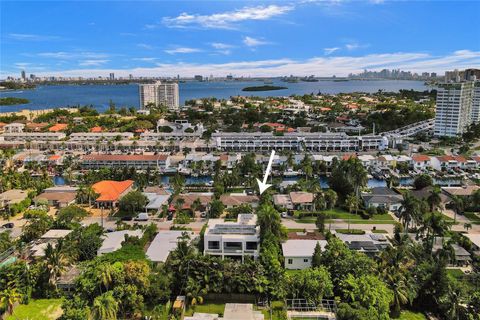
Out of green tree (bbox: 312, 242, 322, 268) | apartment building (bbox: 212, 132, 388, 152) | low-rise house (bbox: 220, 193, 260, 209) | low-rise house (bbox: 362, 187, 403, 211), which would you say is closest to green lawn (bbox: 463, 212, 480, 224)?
low-rise house (bbox: 362, 187, 403, 211)

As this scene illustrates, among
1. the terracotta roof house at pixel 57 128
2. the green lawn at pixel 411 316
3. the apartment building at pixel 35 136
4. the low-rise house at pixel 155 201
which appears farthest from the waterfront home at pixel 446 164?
the terracotta roof house at pixel 57 128

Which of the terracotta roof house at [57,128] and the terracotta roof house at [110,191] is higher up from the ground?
the terracotta roof house at [57,128]

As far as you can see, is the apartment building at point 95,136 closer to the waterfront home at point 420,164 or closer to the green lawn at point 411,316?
the waterfront home at point 420,164

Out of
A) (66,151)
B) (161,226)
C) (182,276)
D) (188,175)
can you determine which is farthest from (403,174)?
(66,151)

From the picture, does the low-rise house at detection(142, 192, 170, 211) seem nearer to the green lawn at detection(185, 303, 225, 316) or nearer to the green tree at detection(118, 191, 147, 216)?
the green tree at detection(118, 191, 147, 216)

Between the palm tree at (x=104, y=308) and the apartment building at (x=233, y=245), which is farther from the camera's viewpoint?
the apartment building at (x=233, y=245)

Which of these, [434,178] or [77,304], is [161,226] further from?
[434,178]
